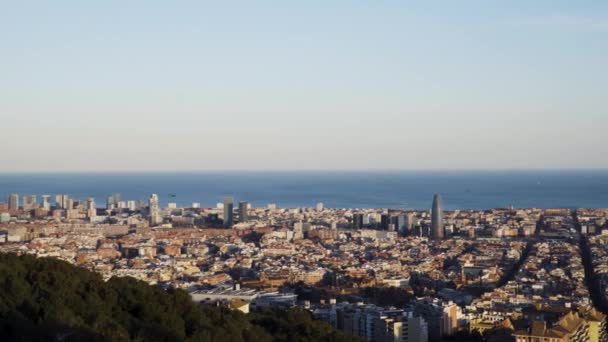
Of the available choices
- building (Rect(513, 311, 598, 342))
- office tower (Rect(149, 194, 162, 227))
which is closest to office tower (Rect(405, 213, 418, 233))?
office tower (Rect(149, 194, 162, 227))

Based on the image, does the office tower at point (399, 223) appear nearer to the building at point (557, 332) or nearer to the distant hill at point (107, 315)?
the building at point (557, 332)

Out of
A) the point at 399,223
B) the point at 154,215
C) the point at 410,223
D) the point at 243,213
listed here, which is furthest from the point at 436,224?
the point at 154,215

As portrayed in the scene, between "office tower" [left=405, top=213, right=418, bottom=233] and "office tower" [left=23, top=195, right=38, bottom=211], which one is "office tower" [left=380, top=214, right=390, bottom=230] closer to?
"office tower" [left=405, top=213, right=418, bottom=233]

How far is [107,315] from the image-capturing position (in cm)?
846

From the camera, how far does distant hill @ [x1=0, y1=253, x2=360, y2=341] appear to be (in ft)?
23.6

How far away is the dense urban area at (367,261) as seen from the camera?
14.9m

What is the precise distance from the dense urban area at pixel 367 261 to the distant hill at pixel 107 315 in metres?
1.61

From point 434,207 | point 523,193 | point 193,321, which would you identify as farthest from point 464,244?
point 523,193

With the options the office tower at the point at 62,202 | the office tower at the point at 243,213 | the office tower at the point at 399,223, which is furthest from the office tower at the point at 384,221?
the office tower at the point at 62,202

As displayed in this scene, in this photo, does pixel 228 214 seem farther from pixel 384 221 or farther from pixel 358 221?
pixel 384 221

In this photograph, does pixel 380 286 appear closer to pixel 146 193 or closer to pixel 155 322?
pixel 155 322

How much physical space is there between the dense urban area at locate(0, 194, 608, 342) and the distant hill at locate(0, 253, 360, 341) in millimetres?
1613

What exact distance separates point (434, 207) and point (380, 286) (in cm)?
1429

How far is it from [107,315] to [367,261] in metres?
18.4
